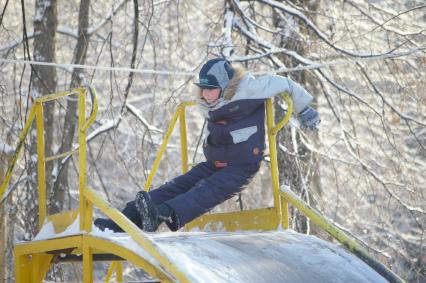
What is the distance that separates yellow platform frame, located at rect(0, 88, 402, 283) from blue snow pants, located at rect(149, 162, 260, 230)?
0.94 ft

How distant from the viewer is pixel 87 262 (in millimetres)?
4949

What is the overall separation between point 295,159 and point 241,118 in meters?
4.00

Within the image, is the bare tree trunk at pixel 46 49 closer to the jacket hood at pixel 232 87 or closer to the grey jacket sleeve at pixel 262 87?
the jacket hood at pixel 232 87

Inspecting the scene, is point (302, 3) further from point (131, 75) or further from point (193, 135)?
point (193, 135)

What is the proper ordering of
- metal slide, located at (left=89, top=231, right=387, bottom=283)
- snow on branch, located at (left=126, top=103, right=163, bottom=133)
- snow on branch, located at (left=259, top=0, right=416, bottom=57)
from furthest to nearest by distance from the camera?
snow on branch, located at (left=126, top=103, right=163, bottom=133), snow on branch, located at (left=259, top=0, right=416, bottom=57), metal slide, located at (left=89, top=231, right=387, bottom=283)

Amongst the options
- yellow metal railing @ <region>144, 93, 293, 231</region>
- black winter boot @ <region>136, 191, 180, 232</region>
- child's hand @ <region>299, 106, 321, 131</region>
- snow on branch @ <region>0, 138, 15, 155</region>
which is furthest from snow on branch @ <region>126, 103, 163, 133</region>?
black winter boot @ <region>136, 191, 180, 232</region>

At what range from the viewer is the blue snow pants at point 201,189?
218 inches

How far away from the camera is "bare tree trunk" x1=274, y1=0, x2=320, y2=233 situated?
32.0ft

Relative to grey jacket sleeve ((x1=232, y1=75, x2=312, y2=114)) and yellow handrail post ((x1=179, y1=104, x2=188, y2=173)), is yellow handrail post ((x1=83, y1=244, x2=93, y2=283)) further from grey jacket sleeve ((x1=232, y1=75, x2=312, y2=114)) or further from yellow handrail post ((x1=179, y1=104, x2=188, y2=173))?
yellow handrail post ((x1=179, y1=104, x2=188, y2=173))

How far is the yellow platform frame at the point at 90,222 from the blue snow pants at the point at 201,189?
29 cm

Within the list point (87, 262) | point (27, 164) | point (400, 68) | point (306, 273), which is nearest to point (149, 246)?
point (87, 262)

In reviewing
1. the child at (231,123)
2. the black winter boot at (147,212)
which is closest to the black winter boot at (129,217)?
the child at (231,123)

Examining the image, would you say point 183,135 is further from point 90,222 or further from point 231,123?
point 90,222

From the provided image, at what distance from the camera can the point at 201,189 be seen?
569 cm
